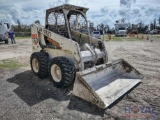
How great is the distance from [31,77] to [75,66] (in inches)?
86.1

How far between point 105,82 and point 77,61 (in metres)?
1.05

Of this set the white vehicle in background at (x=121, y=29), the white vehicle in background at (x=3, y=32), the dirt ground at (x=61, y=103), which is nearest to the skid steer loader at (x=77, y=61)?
the dirt ground at (x=61, y=103)

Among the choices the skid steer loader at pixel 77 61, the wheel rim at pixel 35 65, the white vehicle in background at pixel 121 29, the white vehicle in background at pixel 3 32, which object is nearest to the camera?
the skid steer loader at pixel 77 61

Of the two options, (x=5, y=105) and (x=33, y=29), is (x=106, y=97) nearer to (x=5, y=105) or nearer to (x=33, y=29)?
(x=5, y=105)

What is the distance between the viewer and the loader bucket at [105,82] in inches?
179

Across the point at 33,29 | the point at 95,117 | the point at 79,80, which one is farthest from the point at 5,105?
the point at 33,29

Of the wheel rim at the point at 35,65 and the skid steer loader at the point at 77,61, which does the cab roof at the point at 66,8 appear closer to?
the skid steer loader at the point at 77,61

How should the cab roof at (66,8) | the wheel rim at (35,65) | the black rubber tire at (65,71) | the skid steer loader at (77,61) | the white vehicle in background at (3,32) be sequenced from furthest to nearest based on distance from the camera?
the white vehicle in background at (3,32)
the wheel rim at (35,65)
the cab roof at (66,8)
the black rubber tire at (65,71)
the skid steer loader at (77,61)

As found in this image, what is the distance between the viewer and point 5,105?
15.8 feet

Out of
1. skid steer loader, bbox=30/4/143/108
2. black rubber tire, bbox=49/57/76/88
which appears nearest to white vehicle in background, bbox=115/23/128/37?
skid steer loader, bbox=30/4/143/108

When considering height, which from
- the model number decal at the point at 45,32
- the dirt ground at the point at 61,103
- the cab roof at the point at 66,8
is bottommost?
the dirt ground at the point at 61,103

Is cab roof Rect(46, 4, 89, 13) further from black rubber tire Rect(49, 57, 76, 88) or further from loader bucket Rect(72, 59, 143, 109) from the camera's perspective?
loader bucket Rect(72, 59, 143, 109)

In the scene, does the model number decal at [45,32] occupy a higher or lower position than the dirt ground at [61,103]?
higher

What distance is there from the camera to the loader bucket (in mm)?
4539
